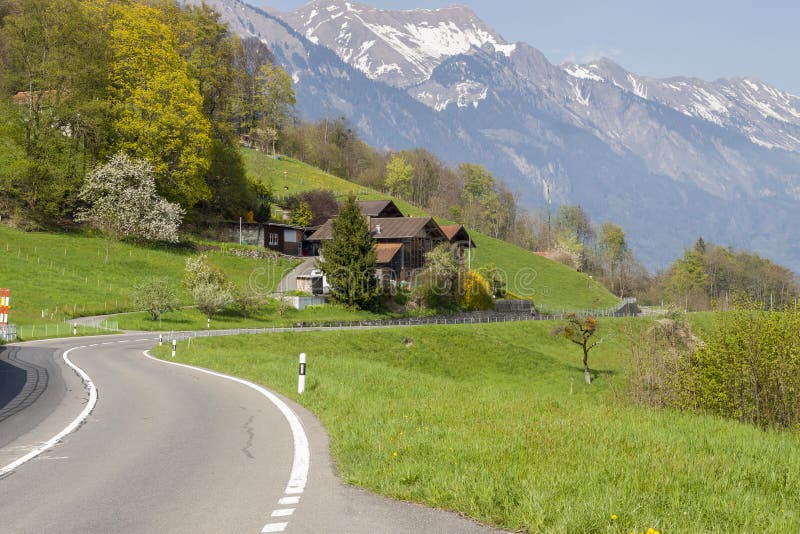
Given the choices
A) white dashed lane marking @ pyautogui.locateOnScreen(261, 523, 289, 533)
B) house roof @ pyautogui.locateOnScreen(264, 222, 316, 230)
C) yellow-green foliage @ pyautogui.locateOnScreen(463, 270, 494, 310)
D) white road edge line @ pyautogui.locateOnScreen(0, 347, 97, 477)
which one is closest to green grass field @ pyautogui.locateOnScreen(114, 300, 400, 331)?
yellow-green foliage @ pyautogui.locateOnScreen(463, 270, 494, 310)

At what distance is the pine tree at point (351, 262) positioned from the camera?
6181 centimetres

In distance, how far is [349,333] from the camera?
46.2 m

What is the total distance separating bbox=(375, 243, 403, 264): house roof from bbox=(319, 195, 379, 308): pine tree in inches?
284

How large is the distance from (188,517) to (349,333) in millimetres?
39971

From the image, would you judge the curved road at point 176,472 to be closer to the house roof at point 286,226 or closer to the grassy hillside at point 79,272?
the grassy hillside at point 79,272

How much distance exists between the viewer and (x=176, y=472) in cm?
817

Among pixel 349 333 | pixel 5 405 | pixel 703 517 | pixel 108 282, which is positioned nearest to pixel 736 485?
pixel 703 517

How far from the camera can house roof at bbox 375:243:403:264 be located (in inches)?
2776

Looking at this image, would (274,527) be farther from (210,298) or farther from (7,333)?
(210,298)

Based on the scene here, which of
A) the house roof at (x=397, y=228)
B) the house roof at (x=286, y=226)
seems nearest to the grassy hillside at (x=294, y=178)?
the house roof at (x=286, y=226)

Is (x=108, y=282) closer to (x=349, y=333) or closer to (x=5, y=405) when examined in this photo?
(x=349, y=333)

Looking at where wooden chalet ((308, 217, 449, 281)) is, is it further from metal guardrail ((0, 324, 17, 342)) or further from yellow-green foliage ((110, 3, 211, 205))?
metal guardrail ((0, 324, 17, 342))

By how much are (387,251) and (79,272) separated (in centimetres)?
3093

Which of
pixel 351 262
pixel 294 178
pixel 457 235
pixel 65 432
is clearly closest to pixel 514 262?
pixel 457 235
